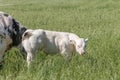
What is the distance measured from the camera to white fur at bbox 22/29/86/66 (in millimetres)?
6883

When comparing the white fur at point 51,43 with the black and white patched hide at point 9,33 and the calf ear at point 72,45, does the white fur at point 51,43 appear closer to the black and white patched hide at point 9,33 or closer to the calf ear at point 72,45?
the calf ear at point 72,45

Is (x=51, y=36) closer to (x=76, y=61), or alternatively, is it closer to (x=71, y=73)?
(x=76, y=61)

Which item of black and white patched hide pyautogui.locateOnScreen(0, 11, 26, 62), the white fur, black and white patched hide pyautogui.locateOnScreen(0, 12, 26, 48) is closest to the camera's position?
black and white patched hide pyautogui.locateOnScreen(0, 11, 26, 62)

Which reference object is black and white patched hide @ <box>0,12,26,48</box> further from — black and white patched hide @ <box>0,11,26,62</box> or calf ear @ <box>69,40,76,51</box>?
calf ear @ <box>69,40,76,51</box>

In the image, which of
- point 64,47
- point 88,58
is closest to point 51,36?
point 64,47

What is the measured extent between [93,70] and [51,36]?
1.50m

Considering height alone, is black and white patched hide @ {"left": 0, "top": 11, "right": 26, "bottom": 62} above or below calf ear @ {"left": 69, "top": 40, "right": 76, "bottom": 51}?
above

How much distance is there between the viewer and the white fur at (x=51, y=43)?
688cm

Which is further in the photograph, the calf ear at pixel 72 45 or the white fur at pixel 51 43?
the calf ear at pixel 72 45

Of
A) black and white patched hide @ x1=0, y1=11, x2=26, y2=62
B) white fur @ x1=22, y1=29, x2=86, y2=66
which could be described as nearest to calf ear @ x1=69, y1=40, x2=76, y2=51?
white fur @ x1=22, y1=29, x2=86, y2=66

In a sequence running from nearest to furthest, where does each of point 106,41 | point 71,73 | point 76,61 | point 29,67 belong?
point 71,73 → point 29,67 → point 76,61 → point 106,41

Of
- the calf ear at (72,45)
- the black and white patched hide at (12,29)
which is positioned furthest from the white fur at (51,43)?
the black and white patched hide at (12,29)

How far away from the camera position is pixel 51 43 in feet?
23.9

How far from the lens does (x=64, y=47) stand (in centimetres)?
726
